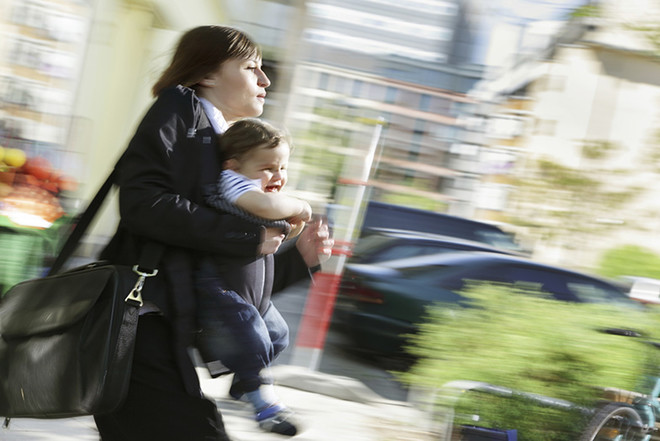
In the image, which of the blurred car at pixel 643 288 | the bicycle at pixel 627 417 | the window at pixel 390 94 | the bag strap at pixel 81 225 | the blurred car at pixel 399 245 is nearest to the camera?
the bag strap at pixel 81 225

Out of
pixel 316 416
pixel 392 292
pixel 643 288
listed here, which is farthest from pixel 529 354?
pixel 392 292

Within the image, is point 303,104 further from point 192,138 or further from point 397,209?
point 192,138

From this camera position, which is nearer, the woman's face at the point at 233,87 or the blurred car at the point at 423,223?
the woman's face at the point at 233,87

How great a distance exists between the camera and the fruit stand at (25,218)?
4.23 m

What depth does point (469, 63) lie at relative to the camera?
4.89 metres

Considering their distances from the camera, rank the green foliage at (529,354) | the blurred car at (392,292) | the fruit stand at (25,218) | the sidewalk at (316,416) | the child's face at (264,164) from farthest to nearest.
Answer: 1. the blurred car at (392,292)
2. the fruit stand at (25,218)
3. the sidewalk at (316,416)
4. the green foliage at (529,354)
5. the child's face at (264,164)

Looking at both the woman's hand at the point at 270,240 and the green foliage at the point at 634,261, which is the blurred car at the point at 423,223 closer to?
the green foliage at the point at 634,261

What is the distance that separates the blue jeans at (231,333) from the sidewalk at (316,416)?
3.89ft

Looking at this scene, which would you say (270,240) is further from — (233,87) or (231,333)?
(233,87)

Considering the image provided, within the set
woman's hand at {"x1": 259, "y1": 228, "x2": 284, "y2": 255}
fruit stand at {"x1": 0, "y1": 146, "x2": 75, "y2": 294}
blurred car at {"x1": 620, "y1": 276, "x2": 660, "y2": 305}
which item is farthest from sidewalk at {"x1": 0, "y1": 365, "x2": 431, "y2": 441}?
woman's hand at {"x1": 259, "y1": 228, "x2": 284, "y2": 255}

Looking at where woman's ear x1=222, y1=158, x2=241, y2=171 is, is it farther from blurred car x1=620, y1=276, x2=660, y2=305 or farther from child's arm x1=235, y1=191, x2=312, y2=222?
blurred car x1=620, y1=276, x2=660, y2=305

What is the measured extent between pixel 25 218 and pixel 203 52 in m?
2.97

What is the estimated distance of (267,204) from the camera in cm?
154

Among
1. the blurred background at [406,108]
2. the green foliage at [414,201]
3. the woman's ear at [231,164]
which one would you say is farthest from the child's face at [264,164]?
the green foliage at [414,201]
